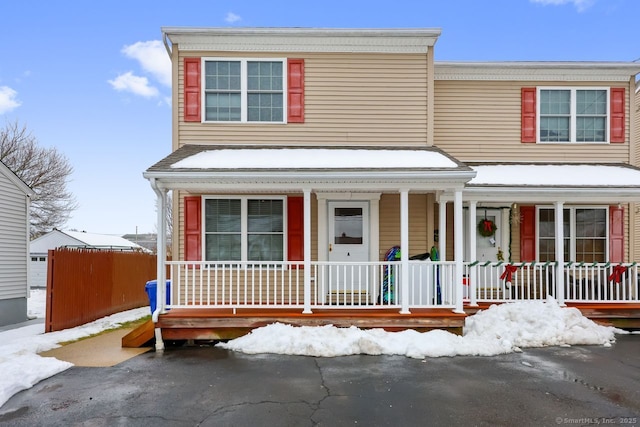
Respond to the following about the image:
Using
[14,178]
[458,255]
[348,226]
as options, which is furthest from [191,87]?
[458,255]

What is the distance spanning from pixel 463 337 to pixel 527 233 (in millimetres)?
4334

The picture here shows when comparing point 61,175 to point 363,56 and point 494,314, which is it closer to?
point 363,56

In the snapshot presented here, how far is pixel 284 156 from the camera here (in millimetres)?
8023

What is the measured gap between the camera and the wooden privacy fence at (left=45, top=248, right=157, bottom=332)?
826cm

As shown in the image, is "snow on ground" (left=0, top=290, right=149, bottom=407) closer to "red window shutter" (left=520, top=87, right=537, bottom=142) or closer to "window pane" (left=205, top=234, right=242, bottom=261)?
"window pane" (left=205, top=234, right=242, bottom=261)

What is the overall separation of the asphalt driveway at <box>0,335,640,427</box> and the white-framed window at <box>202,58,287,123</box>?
5.13 metres

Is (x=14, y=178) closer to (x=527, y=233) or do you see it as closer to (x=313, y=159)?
(x=313, y=159)

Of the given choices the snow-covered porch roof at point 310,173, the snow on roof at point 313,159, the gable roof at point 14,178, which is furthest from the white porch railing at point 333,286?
the gable roof at point 14,178

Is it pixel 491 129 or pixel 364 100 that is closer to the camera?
pixel 364 100

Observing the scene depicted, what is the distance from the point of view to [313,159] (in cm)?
778

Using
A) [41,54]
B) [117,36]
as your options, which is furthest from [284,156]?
[41,54]

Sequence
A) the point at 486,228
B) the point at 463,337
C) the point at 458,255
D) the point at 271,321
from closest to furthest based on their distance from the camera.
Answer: the point at 463,337, the point at 271,321, the point at 458,255, the point at 486,228

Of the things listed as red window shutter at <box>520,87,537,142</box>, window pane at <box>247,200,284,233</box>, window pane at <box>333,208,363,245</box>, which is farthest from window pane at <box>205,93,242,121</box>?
red window shutter at <box>520,87,537,142</box>

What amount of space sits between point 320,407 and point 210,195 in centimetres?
542
